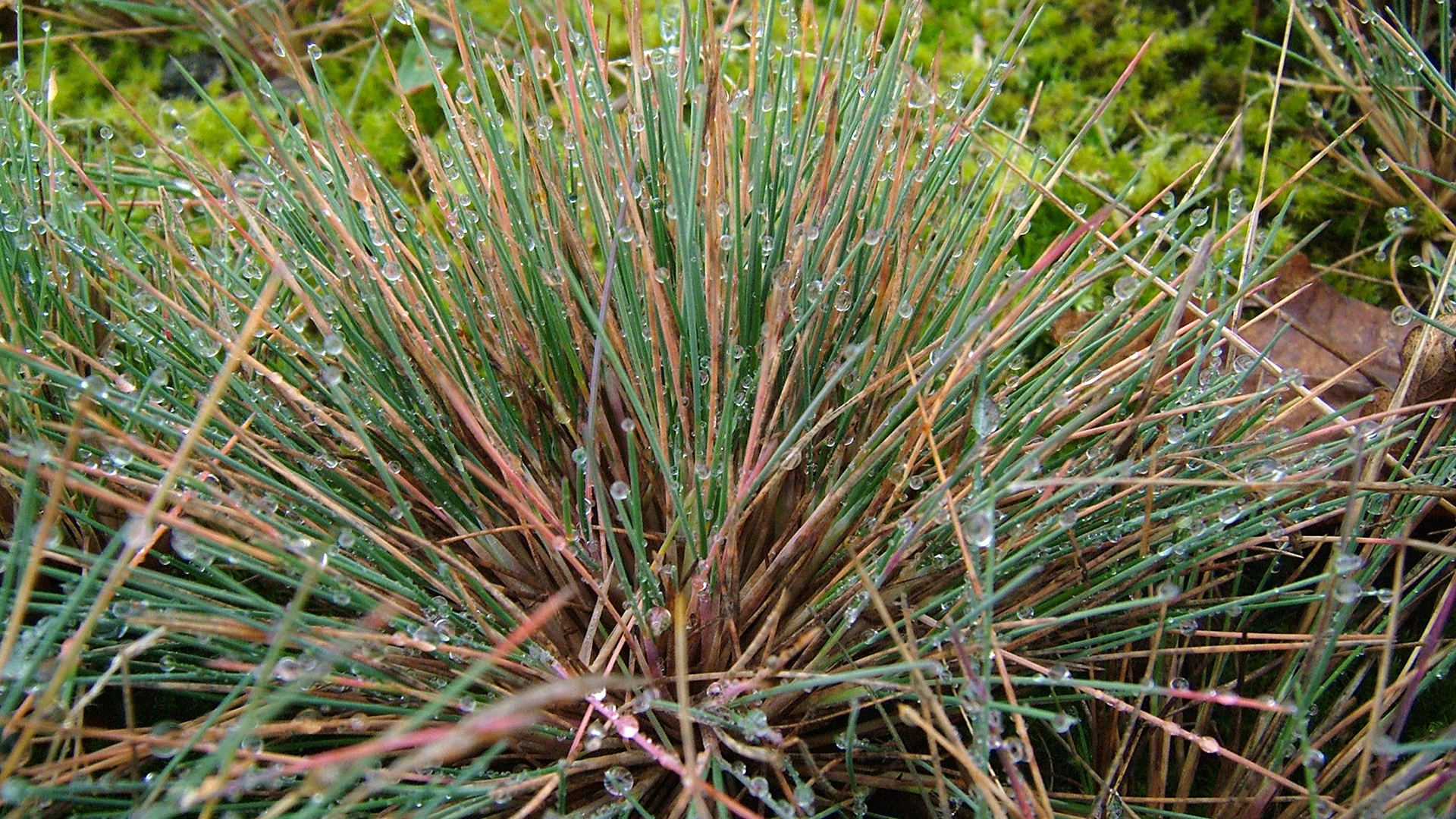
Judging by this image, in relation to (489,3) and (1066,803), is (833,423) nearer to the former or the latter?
(1066,803)

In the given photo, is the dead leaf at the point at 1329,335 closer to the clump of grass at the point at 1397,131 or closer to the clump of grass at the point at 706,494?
the clump of grass at the point at 1397,131

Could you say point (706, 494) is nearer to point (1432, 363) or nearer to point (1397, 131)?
point (1432, 363)

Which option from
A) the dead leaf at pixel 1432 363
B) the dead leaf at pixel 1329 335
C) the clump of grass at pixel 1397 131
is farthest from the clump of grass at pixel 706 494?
the clump of grass at pixel 1397 131

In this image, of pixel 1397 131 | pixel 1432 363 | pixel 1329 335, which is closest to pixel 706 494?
pixel 1432 363

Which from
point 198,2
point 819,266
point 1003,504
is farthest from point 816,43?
point 198,2

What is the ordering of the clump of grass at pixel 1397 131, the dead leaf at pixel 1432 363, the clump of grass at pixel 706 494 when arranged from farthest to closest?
the clump of grass at pixel 1397 131 → the dead leaf at pixel 1432 363 → the clump of grass at pixel 706 494

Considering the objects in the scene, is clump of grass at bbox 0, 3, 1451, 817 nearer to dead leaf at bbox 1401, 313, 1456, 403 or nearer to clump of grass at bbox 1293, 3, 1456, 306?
dead leaf at bbox 1401, 313, 1456, 403

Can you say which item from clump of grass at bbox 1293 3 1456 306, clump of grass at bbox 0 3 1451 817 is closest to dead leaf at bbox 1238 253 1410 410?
clump of grass at bbox 1293 3 1456 306

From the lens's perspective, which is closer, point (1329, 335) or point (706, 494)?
point (706, 494)
